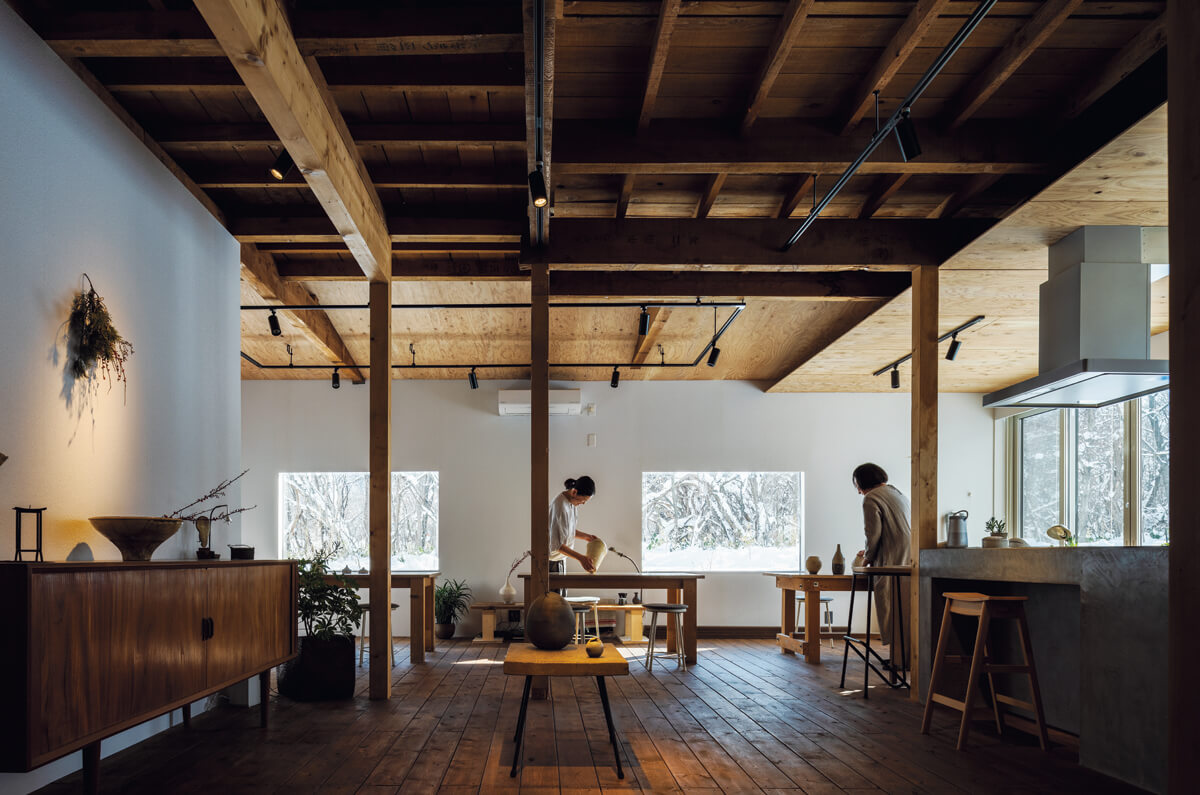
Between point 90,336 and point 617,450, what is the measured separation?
6957 millimetres

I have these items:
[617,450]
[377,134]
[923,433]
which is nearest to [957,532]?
[923,433]

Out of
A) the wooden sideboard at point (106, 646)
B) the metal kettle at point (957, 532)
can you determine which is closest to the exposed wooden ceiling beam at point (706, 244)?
the metal kettle at point (957, 532)

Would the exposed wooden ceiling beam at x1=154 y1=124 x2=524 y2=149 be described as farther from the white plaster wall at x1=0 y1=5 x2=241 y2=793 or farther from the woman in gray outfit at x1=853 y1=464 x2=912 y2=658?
the woman in gray outfit at x1=853 y1=464 x2=912 y2=658

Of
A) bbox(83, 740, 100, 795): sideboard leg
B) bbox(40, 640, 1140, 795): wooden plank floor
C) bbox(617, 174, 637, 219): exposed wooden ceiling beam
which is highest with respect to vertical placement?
bbox(617, 174, 637, 219): exposed wooden ceiling beam

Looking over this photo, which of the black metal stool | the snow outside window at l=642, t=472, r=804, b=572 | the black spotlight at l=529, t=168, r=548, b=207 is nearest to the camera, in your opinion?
the black spotlight at l=529, t=168, r=548, b=207

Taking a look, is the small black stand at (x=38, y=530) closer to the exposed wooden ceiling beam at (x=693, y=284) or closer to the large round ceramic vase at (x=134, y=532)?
the large round ceramic vase at (x=134, y=532)

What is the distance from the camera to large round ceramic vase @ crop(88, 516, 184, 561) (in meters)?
4.24

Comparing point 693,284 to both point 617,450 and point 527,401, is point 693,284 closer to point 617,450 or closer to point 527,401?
point 527,401

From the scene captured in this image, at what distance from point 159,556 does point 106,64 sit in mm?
2499

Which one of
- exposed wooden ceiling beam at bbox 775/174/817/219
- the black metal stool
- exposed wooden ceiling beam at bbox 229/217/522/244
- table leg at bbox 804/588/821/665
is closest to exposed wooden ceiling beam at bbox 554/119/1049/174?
exposed wooden ceiling beam at bbox 775/174/817/219

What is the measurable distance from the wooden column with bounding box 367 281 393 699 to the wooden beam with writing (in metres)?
0.47

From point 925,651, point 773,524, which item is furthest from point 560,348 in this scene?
point 925,651

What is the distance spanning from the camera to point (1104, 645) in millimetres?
4238

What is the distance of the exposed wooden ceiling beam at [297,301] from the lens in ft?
24.2
